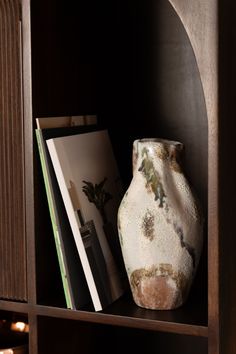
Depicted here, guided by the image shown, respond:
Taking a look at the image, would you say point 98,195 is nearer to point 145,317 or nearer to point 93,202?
point 93,202

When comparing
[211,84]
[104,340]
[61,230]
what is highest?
[211,84]

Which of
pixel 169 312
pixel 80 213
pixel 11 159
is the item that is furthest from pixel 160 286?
pixel 11 159

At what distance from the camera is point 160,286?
1.03 metres

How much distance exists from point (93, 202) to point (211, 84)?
32 centimetres

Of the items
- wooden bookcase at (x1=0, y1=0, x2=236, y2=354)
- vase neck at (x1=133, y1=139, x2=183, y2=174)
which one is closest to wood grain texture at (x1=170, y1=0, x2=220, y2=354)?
Answer: wooden bookcase at (x1=0, y1=0, x2=236, y2=354)

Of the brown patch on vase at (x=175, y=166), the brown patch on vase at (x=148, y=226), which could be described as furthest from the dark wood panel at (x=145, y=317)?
the brown patch on vase at (x=175, y=166)

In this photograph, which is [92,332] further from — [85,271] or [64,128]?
[64,128]

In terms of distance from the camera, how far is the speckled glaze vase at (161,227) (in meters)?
1.02

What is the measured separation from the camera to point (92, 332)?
1269 mm

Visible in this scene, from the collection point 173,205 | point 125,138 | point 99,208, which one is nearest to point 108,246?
point 99,208

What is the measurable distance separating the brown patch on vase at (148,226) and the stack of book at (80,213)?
0.35 ft

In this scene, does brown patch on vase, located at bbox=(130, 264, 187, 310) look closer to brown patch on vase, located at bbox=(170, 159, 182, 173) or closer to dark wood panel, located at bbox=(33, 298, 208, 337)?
dark wood panel, located at bbox=(33, 298, 208, 337)

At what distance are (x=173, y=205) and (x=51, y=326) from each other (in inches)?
12.4
